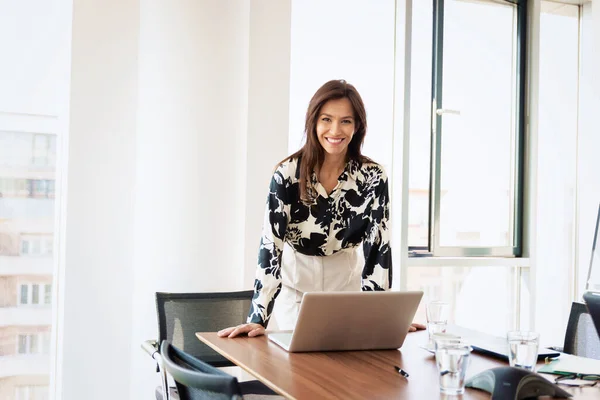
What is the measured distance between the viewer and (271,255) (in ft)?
7.59

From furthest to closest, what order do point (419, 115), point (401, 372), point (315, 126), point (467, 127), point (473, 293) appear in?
1. point (473, 293)
2. point (467, 127)
3. point (419, 115)
4. point (315, 126)
5. point (401, 372)

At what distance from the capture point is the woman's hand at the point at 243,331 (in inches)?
81.6

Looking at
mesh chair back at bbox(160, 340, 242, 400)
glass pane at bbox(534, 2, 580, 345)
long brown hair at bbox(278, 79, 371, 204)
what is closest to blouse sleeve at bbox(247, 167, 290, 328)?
long brown hair at bbox(278, 79, 371, 204)

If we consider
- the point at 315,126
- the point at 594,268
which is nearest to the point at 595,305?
the point at 315,126

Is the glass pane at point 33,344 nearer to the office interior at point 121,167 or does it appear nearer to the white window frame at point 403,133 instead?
the office interior at point 121,167

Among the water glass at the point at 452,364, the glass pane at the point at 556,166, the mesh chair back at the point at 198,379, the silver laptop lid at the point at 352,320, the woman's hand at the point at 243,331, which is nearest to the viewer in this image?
the mesh chair back at the point at 198,379

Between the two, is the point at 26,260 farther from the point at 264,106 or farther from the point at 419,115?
the point at 419,115

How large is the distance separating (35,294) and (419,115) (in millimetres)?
2404

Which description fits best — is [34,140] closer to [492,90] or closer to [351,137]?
[351,137]

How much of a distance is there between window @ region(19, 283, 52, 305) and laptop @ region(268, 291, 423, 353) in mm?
1624

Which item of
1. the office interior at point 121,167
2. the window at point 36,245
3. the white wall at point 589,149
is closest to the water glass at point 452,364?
the office interior at point 121,167

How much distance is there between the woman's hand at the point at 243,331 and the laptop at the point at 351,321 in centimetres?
12

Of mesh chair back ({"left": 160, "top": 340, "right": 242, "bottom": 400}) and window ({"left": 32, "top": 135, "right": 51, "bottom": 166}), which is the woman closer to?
mesh chair back ({"left": 160, "top": 340, "right": 242, "bottom": 400})

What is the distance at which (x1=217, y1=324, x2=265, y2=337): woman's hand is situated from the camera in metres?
2.07
